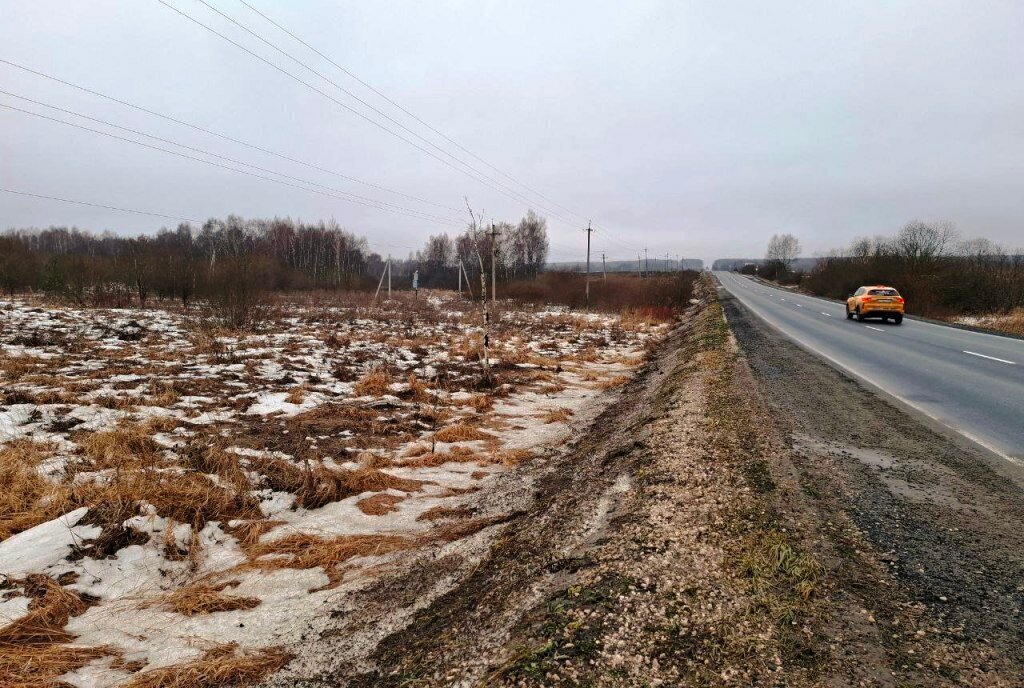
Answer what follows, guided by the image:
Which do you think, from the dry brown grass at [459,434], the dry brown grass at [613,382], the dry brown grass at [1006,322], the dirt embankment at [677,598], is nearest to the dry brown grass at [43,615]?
the dirt embankment at [677,598]

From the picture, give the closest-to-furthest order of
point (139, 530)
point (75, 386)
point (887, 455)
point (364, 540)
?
point (139, 530)
point (364, 540)
point (887, 455)
point (75, 386)

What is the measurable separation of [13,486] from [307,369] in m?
6.40

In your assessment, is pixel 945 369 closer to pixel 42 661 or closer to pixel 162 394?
pixel 42 661

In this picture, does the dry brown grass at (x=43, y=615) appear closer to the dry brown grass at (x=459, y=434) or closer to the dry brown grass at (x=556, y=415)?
the dry brown grass at (x=459, y=434)

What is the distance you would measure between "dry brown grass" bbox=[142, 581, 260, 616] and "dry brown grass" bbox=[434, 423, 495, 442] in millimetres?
3758

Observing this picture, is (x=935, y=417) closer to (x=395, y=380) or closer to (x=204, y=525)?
(x=204, y=525)

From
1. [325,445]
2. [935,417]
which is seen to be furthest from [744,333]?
[325,445]

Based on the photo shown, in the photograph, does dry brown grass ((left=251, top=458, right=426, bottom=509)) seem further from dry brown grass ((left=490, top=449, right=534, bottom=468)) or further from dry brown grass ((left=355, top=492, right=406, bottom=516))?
dry brown grass ((left=490, top=449, right=534, bottom=468))

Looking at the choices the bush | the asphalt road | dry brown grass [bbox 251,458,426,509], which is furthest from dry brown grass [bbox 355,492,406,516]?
the bush

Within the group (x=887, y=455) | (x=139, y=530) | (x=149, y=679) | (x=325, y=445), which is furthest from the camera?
(x=325, y=445)

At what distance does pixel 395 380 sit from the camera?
10.4 metres

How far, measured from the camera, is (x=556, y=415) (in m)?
8.40

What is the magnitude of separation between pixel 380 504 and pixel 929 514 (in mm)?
4668

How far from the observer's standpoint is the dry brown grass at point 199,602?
10.7 feet
